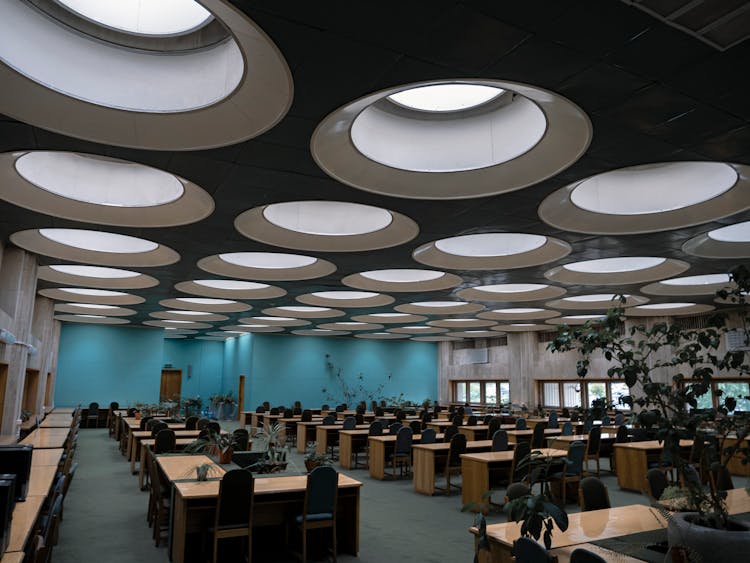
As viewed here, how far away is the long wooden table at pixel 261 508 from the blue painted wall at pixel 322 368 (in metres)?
17.5

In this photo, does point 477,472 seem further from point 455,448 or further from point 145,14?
point 145,14

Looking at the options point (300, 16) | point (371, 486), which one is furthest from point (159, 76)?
point (371, 486)

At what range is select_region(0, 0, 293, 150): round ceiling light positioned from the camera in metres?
4.18

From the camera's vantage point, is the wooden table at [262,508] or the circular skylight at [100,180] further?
the circular skylight at [100,180]

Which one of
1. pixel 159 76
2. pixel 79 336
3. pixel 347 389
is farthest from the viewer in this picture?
pixel 347 389

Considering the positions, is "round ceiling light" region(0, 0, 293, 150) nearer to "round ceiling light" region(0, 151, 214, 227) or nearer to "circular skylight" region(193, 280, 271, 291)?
"round ceiling light" region(0, 151, 214, 227)

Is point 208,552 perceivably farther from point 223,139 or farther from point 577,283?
point 577,283

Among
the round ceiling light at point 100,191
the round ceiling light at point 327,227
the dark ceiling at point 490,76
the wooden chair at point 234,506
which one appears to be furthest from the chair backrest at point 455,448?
the round ceiling light at point 100,191

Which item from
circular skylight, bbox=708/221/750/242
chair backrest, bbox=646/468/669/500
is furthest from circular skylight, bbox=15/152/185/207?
circular skylight, bbox=708/221/750/242

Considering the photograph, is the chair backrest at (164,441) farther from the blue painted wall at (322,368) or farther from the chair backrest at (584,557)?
the blue painted wall at (322,368)

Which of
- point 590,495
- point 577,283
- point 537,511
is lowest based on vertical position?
point 590,495

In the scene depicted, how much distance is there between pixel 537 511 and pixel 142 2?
15.5 ft

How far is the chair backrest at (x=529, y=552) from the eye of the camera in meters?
2.55

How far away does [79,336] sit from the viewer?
67.8 ft
